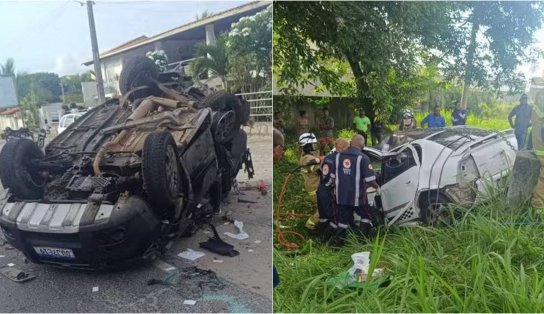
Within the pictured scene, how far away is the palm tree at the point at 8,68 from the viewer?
7.46 feet

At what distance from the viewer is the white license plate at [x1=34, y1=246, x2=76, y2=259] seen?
7.23 feet

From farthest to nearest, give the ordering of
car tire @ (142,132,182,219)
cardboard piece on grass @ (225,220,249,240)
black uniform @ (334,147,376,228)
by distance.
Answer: black uniform @ (334,147,376,228), cardboard piece on grass @ (225,220,249,240), car tire @ (142,132,182,219)

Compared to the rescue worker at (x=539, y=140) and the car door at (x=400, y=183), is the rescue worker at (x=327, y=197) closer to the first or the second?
the car door at (x=400, y=183)

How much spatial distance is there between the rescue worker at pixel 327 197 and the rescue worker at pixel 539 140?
1057mm

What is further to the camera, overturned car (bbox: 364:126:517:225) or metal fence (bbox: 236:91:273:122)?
overturned car (bbox: 364:126:517:225)

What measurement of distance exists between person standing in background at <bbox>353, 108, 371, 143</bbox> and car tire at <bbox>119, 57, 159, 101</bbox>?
3.78ft

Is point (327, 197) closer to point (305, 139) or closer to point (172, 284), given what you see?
point (305, 139)

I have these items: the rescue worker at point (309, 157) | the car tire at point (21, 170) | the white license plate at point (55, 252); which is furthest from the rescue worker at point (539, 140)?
the car tire at point (21, 170)

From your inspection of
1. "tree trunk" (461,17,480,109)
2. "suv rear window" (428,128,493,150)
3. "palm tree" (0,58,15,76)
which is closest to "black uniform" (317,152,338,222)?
"suv rear window" (428,128,493,150)

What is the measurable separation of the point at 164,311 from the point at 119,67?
1272mm

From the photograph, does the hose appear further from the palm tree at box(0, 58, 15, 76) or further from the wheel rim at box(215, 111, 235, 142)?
the palm tree at box(0, 58, 15, 76)

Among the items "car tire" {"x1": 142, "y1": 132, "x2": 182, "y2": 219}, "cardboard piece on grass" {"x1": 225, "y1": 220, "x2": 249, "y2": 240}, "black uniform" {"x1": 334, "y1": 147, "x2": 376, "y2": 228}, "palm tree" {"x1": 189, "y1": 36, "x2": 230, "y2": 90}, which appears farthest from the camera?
"black uniform" {"x1": 334, "y1": 147, "x2": 376, "y2": 228}

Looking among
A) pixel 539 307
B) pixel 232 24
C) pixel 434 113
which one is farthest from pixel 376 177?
pixel 232 24

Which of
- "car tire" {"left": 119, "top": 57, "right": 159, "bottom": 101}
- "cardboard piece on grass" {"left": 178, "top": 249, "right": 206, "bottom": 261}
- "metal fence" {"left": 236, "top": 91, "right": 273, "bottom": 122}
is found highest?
"car tire" {"left": 119, "top": 57, "right": 159, "bottom": 101}
